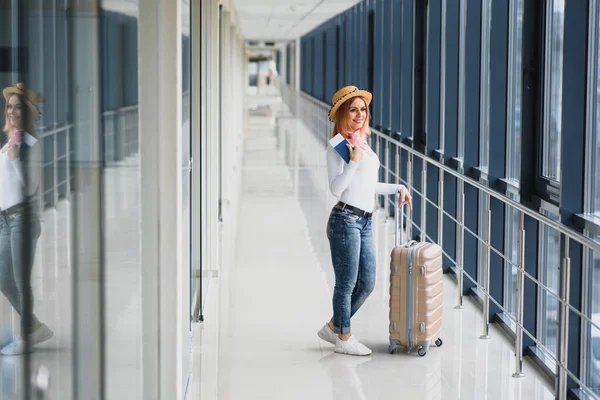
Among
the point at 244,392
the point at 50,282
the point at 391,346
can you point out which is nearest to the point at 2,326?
the point at 50,282

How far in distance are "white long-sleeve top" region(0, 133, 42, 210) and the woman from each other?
1.91 metres

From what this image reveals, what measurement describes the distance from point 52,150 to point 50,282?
0.45ft

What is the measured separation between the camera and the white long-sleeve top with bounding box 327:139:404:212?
9.14 feet

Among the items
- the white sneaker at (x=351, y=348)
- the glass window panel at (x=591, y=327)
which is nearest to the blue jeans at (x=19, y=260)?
the glass window panel at (x=591, y=327)

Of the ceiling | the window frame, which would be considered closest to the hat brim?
the window frame

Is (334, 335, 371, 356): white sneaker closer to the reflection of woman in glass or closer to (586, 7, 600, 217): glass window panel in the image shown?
(586, 7, 600, 217): glass window panel

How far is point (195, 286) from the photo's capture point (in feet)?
10.2

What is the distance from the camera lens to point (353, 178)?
9.21ft

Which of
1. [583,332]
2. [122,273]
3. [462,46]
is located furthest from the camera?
[462,46]

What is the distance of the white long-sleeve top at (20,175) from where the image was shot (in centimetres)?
84

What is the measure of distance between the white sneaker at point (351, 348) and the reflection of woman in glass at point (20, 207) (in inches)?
81.9

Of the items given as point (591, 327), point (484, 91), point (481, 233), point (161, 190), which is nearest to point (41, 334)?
point (161, 190)

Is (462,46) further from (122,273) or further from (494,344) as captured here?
(122,273)

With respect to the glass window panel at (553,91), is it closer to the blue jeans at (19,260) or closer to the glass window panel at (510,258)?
the glass window panel at (510,258)
